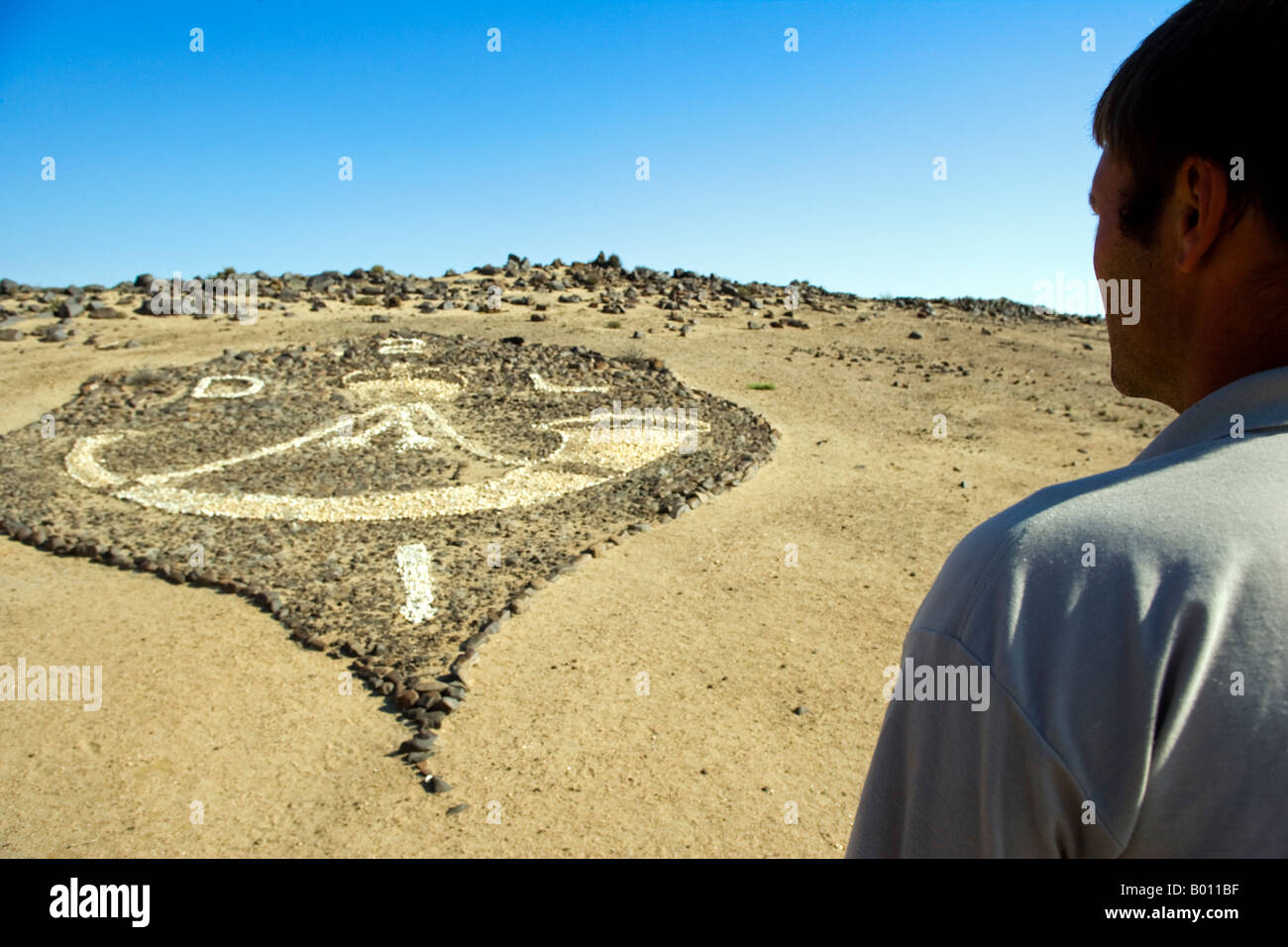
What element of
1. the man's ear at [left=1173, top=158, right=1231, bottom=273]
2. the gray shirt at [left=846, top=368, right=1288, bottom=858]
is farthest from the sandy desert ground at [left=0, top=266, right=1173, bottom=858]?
the man's ear at [left=1173, top=158, right=1231, bottom=273]

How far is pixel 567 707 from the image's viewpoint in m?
4.96

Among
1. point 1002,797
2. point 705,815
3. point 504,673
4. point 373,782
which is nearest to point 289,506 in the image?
point 504,673

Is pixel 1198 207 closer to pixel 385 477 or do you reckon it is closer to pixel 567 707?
pixel 567 707

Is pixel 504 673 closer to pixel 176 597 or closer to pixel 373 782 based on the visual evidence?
pixel 373 782

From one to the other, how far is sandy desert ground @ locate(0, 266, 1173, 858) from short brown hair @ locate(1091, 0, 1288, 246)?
3361mm

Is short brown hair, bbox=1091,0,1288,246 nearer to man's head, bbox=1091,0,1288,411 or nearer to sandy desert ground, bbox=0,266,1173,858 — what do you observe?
man's head, bbox=1091,0,1288,411

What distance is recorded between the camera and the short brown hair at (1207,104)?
976mm

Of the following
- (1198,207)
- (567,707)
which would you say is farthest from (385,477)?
(1198,207)

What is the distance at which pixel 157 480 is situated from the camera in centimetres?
873

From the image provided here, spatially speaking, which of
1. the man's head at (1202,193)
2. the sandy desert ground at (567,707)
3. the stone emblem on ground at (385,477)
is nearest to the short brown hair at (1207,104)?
the man's head at (1202,193)

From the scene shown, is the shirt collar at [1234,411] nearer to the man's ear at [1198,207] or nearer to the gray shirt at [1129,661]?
the gray shirt at [1129,661]

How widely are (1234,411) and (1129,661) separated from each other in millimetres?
331

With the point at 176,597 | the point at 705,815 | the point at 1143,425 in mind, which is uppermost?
the point at 1143,425

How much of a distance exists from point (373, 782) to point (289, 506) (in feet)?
14.5
